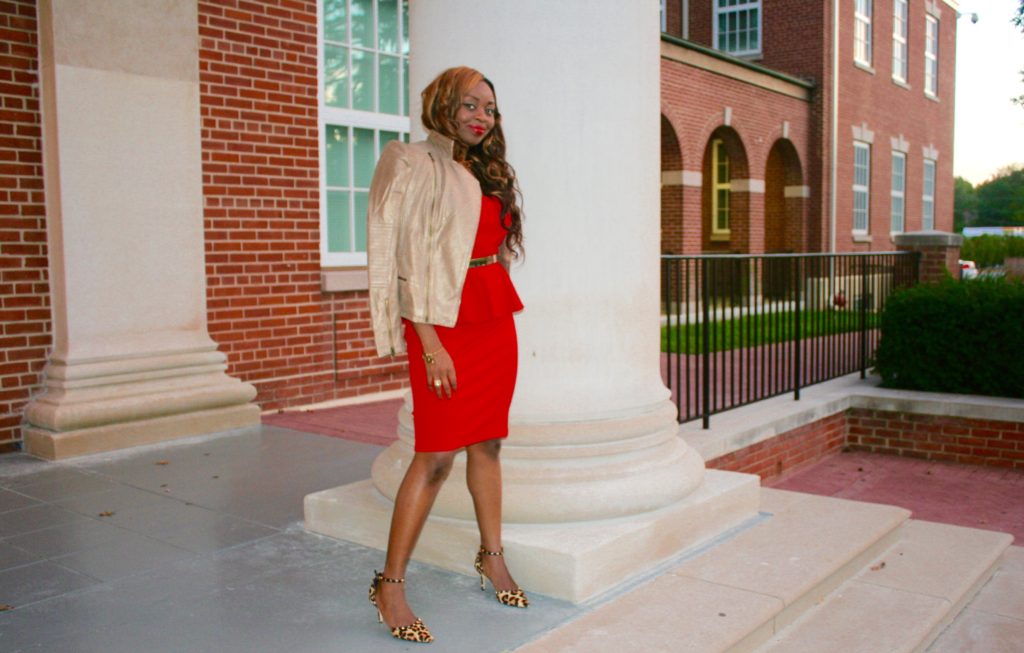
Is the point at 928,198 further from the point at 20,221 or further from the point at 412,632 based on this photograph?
the point at 412,632

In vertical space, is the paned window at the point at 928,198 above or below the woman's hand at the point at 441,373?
above

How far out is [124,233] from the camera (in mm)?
6094

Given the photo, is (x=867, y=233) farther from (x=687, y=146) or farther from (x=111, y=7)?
(x=111, y=7)

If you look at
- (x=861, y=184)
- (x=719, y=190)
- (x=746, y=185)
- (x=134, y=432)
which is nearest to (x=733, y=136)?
(x=746, y=185)

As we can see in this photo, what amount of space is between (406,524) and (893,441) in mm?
6561

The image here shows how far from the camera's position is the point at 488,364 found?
313 centimetres

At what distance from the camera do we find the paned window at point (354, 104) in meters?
8.00

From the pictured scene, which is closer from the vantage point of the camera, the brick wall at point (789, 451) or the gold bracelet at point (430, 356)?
the gold bracelet at point (430, 356)

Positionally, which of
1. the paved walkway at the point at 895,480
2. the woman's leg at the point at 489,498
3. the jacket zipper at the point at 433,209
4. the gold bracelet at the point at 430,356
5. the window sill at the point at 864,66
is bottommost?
the paved walkway at the point at 895,480

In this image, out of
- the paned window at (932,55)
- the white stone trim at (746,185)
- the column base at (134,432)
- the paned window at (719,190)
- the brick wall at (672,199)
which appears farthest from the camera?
the paned window at (932,55)

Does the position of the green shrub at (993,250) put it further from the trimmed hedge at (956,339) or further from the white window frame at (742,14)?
the trimmed hedge at (956,339)

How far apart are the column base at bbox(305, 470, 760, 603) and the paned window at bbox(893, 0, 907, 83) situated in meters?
24.6

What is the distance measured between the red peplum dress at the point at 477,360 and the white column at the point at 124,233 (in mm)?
3548

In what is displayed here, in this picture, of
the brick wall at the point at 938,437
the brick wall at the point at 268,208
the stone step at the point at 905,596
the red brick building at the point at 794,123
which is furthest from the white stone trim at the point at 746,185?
the stone step at the point at 905,596
